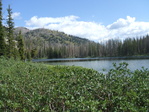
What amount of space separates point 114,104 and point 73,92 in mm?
1004

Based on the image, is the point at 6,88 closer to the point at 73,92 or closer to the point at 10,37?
the point at 73,92

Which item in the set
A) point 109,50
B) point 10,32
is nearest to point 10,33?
point 10,32

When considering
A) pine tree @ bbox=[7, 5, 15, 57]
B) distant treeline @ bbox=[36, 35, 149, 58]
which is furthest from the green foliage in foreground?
distant treeline @ bbox=[36, 35, 149, 58]

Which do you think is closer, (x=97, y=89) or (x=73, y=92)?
(x=73, y=92)

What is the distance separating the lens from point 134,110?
277 centimetres

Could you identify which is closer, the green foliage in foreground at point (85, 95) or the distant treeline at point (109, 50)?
the green foliage in foreground at point (85, 95)

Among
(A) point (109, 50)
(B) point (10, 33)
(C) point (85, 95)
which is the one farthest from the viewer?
(A) point (109, 50)

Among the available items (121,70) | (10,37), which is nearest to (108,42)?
(10,37)

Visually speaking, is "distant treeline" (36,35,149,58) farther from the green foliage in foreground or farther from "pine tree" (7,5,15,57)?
the green foliage in foreground

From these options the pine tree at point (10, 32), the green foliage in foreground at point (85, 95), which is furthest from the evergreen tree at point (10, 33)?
the green foliage in foreground at point (85, 95)

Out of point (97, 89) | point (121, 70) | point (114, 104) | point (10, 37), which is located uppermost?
point (10, 37)

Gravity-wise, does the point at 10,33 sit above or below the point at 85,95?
above

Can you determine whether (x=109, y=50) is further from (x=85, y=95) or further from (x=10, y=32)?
(x=85, y=95)

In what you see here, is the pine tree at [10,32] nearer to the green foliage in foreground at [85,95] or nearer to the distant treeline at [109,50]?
the green foliage in foreground at [85,95]
